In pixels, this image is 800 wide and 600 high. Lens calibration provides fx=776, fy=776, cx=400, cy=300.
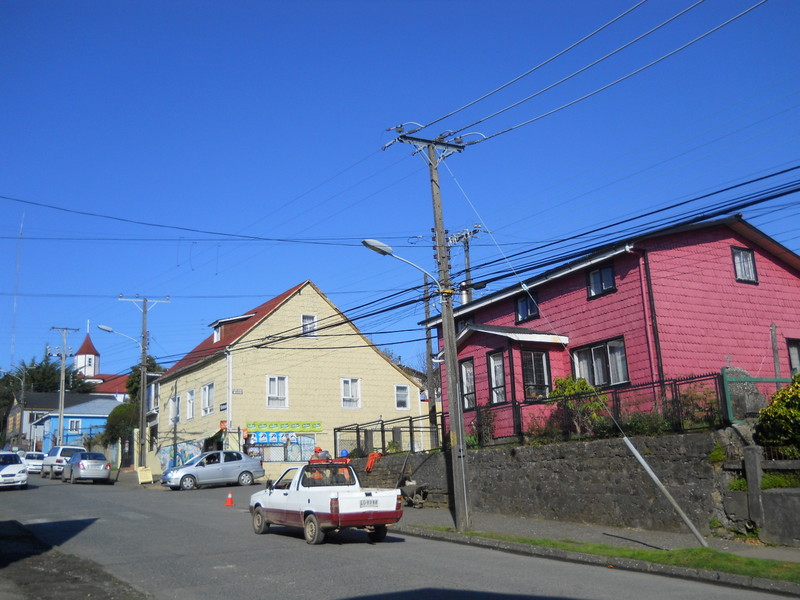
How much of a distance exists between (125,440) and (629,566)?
5003 centimetres

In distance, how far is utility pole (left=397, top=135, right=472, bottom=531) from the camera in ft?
57.3

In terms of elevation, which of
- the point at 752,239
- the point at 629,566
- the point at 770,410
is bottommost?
the point at 629,566

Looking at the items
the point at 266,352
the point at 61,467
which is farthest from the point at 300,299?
the point at 61,467

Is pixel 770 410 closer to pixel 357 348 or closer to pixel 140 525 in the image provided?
pixel 140 525

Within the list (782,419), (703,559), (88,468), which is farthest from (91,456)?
(703,559)

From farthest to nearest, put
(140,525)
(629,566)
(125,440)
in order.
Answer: (125,440), (140,525), (629,566)

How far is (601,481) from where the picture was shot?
17.1 meters

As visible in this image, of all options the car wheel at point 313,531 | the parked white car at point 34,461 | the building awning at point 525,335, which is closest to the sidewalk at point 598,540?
the car wheel at point 313,531

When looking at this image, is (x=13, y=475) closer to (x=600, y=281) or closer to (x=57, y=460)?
(x=57, y=460)

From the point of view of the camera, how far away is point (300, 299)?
43875mm

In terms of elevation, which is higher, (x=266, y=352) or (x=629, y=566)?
(x=266, y=352)

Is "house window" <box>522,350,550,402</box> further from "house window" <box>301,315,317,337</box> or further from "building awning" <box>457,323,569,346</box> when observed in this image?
"house window" <box>301,315,317,337</box>

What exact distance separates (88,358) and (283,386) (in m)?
90.1

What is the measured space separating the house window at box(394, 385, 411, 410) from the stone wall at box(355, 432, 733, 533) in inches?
917
